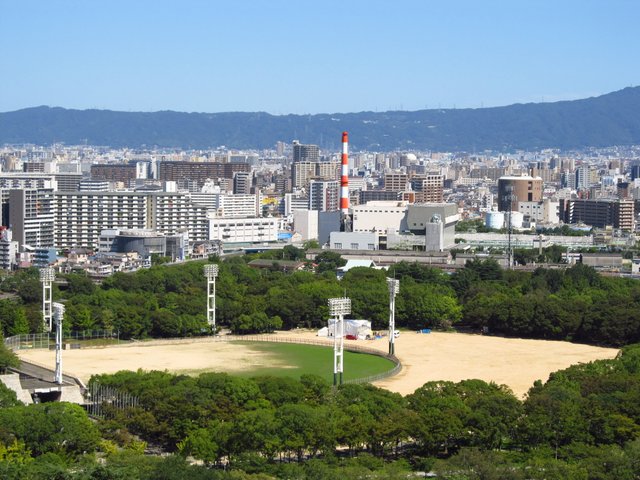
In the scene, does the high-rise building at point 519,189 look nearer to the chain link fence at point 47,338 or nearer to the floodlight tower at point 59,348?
the chain link fence at point 47,338

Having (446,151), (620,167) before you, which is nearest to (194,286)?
(620,167)

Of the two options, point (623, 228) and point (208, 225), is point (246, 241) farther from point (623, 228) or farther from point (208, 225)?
point (623, 228)

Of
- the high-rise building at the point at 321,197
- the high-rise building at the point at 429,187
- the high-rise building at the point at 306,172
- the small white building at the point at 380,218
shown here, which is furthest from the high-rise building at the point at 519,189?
the small white building at the point at 380,218

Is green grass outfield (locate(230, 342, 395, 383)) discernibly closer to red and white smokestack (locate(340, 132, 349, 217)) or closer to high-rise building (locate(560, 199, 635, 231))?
red and white smokestack (locate(340, 132, 349, 217))

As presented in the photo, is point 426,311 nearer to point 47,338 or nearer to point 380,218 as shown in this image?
point 47,338

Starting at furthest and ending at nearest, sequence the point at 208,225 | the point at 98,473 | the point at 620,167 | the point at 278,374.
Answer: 1. the point at 620,167
2. the point at 208,225
3. the point at 278,374
4. the point at 98,473

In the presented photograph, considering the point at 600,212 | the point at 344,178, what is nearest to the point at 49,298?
the point at 344,178
